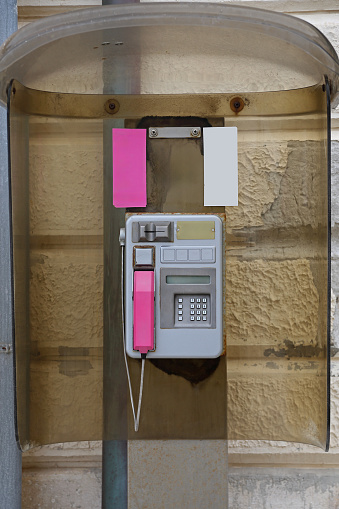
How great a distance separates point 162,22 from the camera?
1022 millimetres

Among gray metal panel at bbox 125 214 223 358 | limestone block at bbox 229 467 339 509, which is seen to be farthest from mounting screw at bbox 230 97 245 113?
limestone block at bbox 229 467 339 509

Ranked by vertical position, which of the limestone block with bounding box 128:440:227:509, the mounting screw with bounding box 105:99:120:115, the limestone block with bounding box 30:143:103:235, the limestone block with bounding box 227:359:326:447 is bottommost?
the limestone block with bounding box 128:440:227:509

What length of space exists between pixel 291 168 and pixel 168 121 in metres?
0.32

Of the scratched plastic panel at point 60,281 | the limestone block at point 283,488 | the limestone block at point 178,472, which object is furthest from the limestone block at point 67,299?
the limestone block at point 283,488

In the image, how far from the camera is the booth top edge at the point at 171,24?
1.01 m

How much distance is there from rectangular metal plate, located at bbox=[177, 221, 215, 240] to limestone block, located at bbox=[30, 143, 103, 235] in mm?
228

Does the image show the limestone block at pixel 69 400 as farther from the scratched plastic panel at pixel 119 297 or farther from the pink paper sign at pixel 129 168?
the pink paper sign at pixel 129 168

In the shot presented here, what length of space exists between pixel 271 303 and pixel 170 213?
34 cm

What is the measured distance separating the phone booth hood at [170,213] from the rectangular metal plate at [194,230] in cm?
6

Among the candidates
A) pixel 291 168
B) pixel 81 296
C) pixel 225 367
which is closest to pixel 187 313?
pixel 225 367

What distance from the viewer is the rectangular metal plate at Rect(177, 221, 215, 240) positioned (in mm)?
1116

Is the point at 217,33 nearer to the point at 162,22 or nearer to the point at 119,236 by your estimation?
the point at 162,22

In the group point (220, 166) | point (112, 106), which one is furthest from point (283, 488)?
point (112, 106)

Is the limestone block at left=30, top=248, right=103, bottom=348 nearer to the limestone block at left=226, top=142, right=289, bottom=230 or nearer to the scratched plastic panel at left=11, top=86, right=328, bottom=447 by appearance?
the scratched plastic panel at left=11, top=86, right=328, bottom=447
